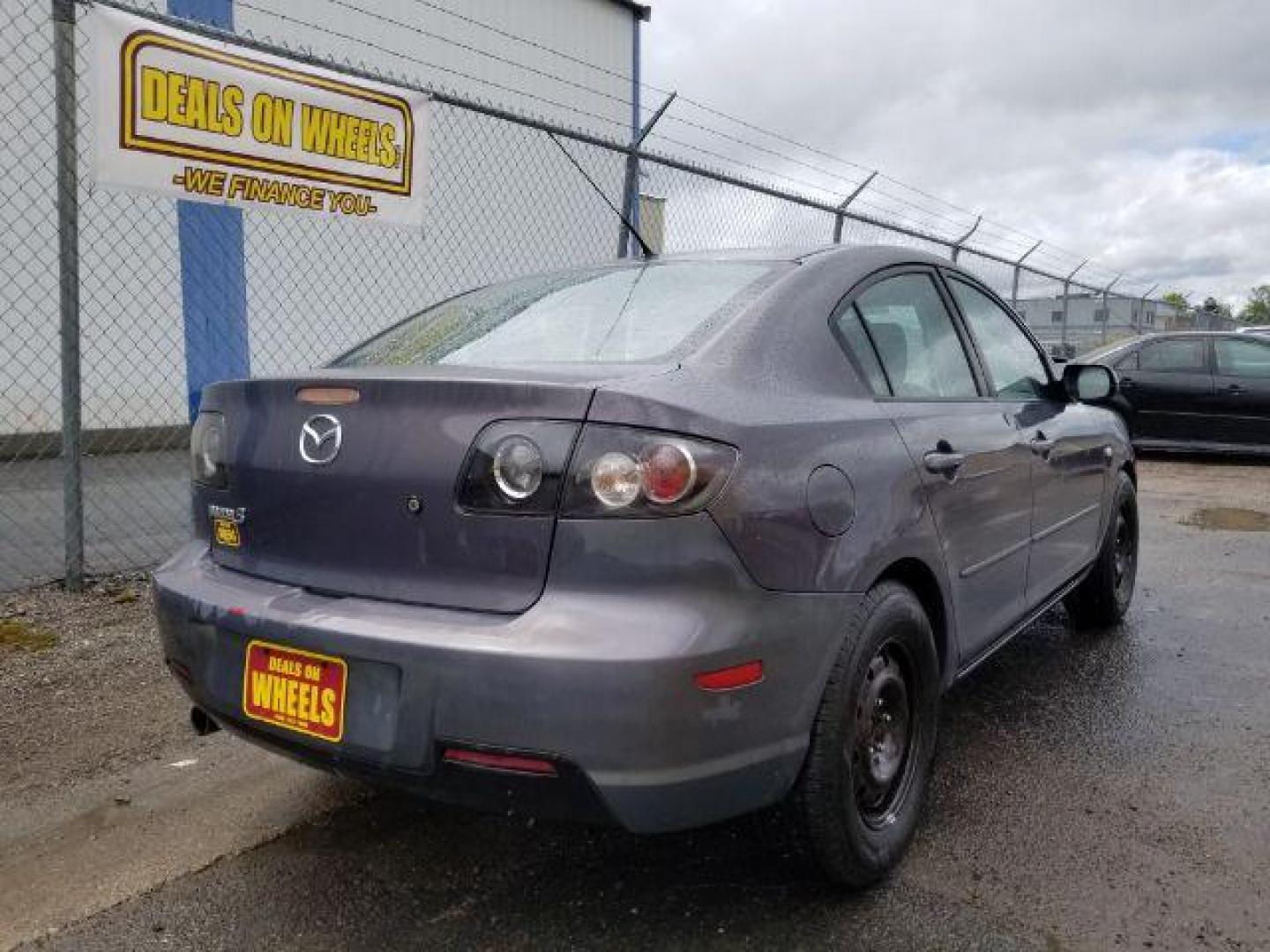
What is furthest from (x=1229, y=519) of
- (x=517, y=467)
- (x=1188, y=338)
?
(x=517, y=467)

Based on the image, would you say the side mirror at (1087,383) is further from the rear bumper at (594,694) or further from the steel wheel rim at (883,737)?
the rear bumper at (594,694)

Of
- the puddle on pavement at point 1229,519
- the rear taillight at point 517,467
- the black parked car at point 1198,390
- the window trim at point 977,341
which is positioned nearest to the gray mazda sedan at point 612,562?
the rear taillight at point 517,467

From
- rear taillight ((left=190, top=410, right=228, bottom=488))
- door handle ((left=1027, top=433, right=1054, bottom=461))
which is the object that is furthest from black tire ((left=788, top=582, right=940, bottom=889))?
rear taillight ((left=190, top=410, right=228, bottom=488))

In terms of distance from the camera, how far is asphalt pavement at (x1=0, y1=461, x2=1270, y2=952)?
2.17m

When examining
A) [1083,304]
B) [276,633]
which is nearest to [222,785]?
[276,633]

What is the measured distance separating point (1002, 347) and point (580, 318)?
68.3 inches

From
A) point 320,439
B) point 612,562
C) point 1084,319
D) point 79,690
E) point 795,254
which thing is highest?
point 1084,319

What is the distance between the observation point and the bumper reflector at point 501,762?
5.95ft

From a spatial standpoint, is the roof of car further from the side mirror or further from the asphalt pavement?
the asphalt pavement

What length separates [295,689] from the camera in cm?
204

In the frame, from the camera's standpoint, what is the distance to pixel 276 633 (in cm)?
204

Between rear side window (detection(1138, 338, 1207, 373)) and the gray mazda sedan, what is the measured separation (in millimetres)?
9079

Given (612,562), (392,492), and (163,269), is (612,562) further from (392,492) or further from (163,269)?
(163,269)

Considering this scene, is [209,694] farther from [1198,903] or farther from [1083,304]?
[1083,304]
